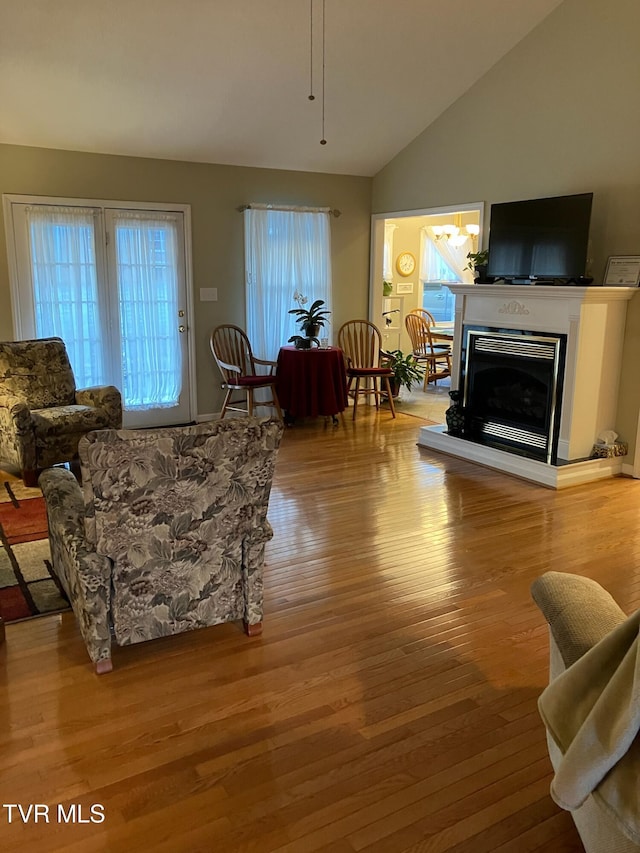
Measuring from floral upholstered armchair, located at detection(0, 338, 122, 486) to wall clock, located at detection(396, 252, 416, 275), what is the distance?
17.6ft

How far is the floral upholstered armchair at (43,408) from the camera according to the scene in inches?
187

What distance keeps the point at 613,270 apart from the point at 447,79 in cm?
228

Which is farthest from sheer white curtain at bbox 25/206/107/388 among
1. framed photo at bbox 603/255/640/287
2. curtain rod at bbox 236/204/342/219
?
framed photo at bbox 603/255/640/287

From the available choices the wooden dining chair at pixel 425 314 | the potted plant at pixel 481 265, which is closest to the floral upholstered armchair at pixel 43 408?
the potted plant at pixel 481 265

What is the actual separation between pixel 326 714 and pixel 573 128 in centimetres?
466

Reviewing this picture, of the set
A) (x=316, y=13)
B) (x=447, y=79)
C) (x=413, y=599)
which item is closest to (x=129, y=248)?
(x=316, y=13)

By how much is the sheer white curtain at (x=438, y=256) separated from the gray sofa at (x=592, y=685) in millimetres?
8359

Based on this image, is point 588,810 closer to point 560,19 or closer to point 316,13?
point 316,13

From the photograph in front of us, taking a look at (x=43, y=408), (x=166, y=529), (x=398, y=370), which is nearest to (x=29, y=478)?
(x=43, y=408)

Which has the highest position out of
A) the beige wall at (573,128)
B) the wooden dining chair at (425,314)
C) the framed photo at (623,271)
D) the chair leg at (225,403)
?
the beige wall at (573,128)

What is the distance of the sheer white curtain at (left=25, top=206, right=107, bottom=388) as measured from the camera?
587cm

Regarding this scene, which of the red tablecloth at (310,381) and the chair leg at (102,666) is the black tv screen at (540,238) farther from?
the chair leg at (102,666)

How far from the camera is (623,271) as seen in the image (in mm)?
4855

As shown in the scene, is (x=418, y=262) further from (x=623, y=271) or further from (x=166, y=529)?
(x=166, y=529)
